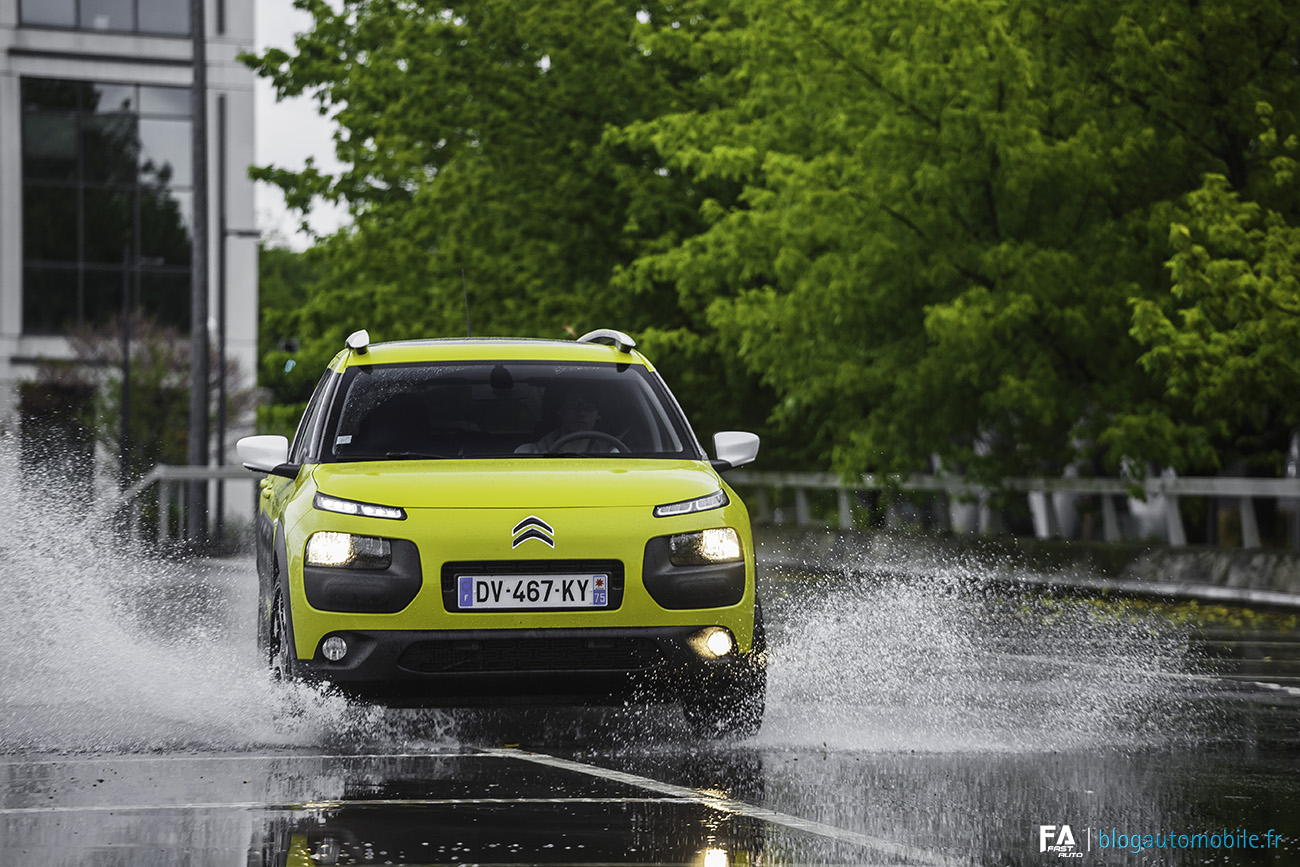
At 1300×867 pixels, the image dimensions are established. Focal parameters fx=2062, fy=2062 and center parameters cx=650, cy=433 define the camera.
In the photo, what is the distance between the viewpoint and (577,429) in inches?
372

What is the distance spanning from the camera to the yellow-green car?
795 cm

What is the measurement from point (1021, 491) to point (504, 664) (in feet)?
52.2

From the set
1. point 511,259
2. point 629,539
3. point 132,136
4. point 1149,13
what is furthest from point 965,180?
point 132,136

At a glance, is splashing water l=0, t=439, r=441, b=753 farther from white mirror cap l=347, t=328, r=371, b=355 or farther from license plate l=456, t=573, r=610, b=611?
white mirror cap l=347, t=328, r=371, b=355

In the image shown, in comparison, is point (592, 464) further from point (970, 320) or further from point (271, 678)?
point (970, 320)

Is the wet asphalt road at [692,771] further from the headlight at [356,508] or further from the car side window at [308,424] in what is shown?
the car side window at [308,424]

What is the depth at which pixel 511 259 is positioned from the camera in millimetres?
30281

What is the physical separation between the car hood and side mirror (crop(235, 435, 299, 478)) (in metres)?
0.49

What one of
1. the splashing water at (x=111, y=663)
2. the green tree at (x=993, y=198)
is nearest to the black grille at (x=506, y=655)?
the splashing water at (x=111, y=663)

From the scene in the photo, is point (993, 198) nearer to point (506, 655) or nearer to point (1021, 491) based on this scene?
point (1021, 491)

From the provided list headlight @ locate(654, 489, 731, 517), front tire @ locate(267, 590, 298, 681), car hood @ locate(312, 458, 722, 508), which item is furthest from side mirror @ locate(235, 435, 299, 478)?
headlight @ locate(654, 489, 731, 517)

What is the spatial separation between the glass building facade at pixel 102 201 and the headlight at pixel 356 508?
5371 centimetres

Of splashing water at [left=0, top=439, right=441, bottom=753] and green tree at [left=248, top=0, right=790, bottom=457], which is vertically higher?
green tree at [left=248, top=0, right=790, bottom=457]

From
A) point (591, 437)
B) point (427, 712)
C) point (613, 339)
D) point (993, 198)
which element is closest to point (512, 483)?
point (591, 437)
